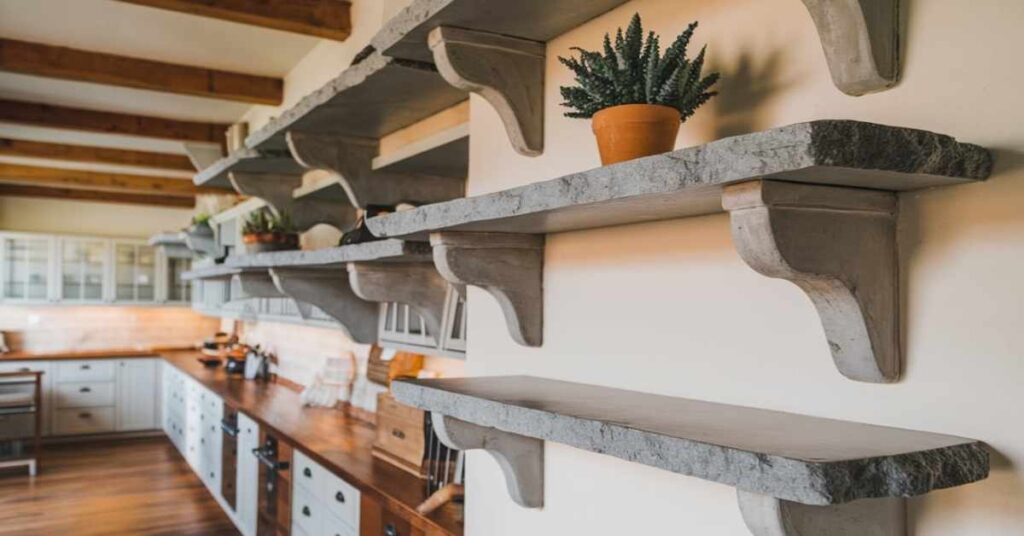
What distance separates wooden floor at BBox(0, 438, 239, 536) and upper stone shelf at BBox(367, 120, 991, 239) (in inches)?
183

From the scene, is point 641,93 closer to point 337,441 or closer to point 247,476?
point 337,441

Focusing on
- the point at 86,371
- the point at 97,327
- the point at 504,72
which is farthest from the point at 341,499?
the point at 97,327

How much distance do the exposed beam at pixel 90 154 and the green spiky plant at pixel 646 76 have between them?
6647 mm

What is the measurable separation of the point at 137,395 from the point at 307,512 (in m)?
5.83

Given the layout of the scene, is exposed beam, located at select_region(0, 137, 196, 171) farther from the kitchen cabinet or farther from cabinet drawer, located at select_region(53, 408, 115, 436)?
cabinet drawer, located at select_region(53, 408, 115, 436)

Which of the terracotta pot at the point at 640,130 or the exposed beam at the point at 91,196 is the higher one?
the exposed beam at the point at 91,196

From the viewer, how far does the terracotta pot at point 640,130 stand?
3.56 ft

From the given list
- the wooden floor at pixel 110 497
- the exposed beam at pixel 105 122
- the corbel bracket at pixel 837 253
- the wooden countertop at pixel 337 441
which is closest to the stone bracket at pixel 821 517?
the corbel bracket at pixel 837 253

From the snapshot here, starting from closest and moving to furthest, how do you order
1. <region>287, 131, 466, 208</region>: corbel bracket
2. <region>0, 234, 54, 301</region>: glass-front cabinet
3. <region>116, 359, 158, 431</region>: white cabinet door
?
<region>287, 131, 466, 208</region>: corbel bracket, <region>0, 234, 54, 301</region>: glass-front cabinet, <region>116, 359, 158, 431</region>: white cabinet door

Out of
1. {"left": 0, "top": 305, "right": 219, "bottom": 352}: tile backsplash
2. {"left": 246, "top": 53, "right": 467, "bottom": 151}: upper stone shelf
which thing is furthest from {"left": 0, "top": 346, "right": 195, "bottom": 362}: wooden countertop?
{"left": 246, "top": 53, "right": 467, "bottom": 151}: upper stone shelf

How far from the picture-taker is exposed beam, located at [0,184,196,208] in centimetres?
827

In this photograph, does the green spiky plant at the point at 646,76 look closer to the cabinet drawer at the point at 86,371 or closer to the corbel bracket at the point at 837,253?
the corbel bracket at the point at 837,253

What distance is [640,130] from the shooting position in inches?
42.8

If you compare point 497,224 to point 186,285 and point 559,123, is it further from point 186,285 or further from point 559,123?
point 186,285
